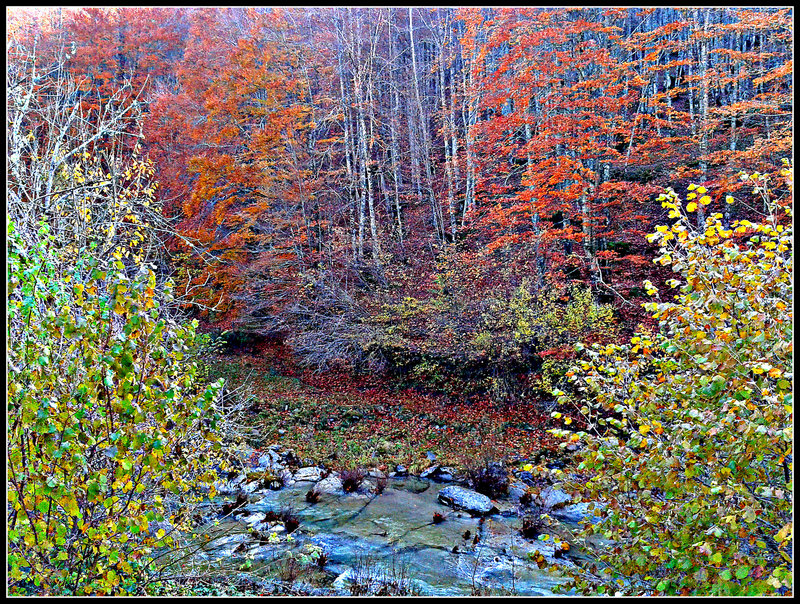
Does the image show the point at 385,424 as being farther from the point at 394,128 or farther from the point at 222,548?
the point at 394,128

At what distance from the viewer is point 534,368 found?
11.4m

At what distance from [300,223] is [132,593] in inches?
517

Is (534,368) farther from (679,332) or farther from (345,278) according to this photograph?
(679,332)

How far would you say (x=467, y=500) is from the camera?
313 inches

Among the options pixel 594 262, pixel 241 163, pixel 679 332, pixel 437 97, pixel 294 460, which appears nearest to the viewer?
pixel 679 332

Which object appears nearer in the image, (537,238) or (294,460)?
(294,460)

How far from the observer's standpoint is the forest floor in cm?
985

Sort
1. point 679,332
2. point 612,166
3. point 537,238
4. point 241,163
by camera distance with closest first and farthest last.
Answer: point 679,332 → point 537,238 → point 612,166 → point 241,163

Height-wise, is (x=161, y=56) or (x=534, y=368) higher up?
(x=161, y=56)

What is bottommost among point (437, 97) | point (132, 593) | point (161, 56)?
point (132, 593)

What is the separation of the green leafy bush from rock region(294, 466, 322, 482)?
6.00m

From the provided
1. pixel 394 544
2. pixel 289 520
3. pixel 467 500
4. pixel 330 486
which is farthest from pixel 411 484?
pixel 289 520

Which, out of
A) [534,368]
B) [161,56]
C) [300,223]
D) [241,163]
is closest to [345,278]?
[300,223]

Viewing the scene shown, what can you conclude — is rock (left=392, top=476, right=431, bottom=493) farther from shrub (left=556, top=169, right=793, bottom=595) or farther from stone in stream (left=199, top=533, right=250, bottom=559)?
shrub (left=556, top=169, right=793, bottom=595)
